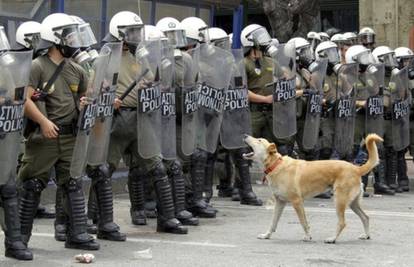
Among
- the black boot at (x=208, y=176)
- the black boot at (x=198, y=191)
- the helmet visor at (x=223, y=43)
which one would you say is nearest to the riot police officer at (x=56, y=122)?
the black boot at (x=198, y=191)

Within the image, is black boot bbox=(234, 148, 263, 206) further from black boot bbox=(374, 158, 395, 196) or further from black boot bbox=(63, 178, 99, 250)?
black boot bbox=(63, 178, 99, 250)

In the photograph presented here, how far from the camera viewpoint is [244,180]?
10562mm

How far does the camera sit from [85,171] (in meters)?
7.71

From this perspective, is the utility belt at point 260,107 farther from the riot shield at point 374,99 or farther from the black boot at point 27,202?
the black boot at point 27,202

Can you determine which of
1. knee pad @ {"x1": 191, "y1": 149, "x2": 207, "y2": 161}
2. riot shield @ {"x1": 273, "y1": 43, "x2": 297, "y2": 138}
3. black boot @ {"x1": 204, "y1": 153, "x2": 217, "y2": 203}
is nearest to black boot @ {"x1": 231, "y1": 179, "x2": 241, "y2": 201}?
black boot @ {"x1": 204, "y1": 153, "x2": 217, "y2": 203}

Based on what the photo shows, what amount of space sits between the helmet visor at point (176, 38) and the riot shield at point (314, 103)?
2.36 m

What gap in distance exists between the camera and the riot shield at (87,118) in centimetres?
726

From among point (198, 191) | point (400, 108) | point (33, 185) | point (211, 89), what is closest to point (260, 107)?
point (211, 89)

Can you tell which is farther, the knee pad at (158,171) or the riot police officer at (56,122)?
the knee pad at (158,171)

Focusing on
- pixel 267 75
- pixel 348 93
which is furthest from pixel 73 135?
pixel 348 93

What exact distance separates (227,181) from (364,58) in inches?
87.1

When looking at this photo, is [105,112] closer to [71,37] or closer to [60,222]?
[71,37]

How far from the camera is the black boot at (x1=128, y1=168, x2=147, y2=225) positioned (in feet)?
28.7

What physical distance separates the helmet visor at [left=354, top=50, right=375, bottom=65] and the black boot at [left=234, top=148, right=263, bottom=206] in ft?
6.57
